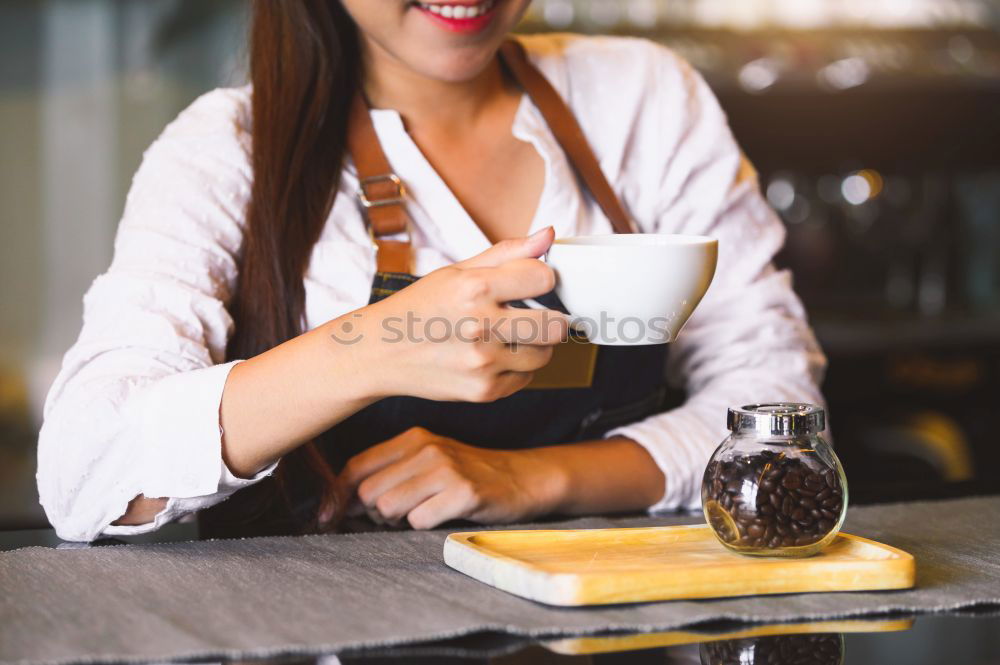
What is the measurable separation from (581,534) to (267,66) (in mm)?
709

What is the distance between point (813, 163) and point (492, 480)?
8.05 ft

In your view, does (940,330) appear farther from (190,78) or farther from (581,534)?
(581,534)

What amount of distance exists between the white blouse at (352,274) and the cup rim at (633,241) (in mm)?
357

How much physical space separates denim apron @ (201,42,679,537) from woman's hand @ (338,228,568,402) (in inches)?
13.6

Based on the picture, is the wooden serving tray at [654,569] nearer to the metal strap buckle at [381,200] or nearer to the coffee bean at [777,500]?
the coffee bean at [777,500]

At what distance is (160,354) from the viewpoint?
3.99 feet

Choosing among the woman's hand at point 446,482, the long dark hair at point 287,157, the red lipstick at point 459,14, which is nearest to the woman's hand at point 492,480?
the woman's hand at point 446,482

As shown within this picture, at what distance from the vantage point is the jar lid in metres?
0.96

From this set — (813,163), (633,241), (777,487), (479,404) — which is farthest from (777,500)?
(813,163)

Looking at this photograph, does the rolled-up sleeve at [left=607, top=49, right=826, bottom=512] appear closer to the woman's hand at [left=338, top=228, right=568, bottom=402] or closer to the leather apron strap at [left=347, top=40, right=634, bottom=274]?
the leather apron strap at [left=347, top=40, right=634, bottom=274]

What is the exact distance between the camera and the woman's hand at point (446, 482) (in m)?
1.21

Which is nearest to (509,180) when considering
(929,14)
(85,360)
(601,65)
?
(601,65)

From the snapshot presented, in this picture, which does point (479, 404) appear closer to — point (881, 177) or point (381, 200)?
point (381, 200)

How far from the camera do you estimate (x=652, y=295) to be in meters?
0.91
